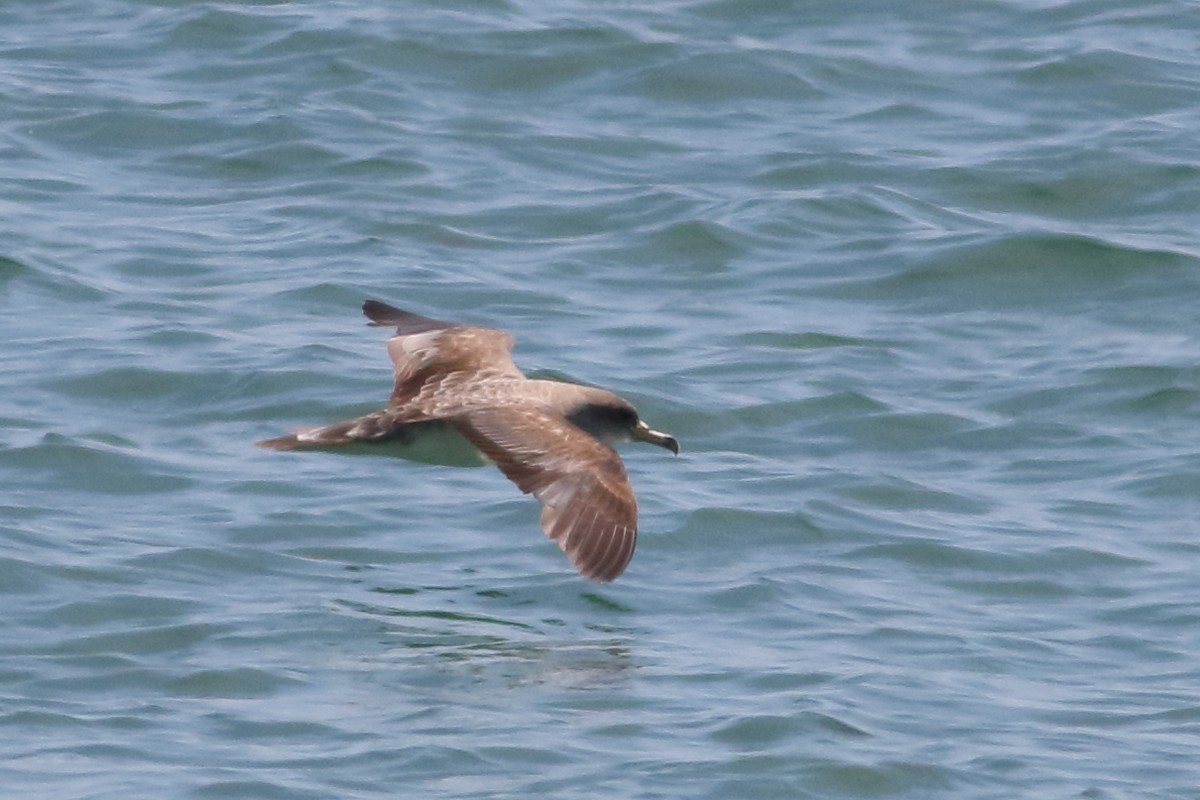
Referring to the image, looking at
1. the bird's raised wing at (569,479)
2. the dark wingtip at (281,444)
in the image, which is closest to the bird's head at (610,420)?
the bird's raised wing at (569,479)

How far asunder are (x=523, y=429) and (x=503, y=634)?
27.7 inches

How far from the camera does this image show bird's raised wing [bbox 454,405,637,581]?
761 cm

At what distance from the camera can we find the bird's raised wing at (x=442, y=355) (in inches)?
365

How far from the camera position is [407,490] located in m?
9.90

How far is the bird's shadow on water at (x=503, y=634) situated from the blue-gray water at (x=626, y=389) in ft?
0.09

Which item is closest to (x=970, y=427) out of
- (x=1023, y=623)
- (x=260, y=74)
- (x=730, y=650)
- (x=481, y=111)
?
(x=1023, y=623)

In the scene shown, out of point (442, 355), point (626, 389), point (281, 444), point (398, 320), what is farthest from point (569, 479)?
point (626, 389)

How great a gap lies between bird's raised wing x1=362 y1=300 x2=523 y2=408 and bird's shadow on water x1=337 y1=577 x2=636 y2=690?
0.84 metres

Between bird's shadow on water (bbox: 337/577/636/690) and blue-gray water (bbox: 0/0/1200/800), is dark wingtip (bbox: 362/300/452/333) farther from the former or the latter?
bird's shadow on water (bbox: 337/577/636/690)

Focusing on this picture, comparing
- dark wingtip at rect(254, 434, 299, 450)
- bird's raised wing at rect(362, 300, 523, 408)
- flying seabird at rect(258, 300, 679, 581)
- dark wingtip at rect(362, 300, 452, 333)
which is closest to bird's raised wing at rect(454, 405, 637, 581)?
flying seabird at rect(258, 300, 679, 581)

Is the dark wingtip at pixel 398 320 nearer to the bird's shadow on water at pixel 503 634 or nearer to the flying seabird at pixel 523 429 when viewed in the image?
the flying seabird at pixel 523 429

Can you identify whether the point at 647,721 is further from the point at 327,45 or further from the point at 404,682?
the point at 327,45

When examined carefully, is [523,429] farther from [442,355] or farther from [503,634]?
[442,355]

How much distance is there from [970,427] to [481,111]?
16.4 ft
